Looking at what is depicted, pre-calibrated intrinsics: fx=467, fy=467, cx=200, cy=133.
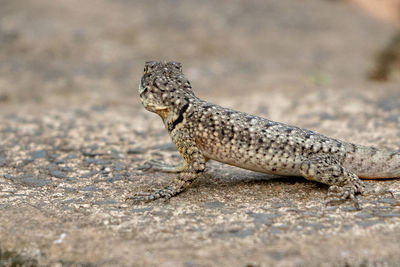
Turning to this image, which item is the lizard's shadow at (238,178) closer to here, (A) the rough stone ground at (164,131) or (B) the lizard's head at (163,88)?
(A) the rough stone ground at (164,131)

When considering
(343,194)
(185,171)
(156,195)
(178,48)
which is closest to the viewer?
(343,194)

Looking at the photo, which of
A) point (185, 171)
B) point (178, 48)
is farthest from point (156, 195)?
point (178, 48)

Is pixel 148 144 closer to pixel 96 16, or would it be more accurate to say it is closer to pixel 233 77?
pixel 233 77

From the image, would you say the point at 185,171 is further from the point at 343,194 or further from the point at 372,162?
the point at 372,162

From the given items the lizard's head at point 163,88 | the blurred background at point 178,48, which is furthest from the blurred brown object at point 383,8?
the lizard's head at point 163,88

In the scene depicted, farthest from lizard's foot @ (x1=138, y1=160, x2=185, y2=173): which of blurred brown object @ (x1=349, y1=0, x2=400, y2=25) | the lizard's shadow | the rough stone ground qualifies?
blurred brown object @ (x1=349, y1=0, x2=400, y2=25)

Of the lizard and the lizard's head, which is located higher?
the lizard's head

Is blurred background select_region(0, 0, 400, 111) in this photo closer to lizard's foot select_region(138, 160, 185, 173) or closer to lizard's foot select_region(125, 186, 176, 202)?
lizard's foot select_region(138, 160, 185, 173)
